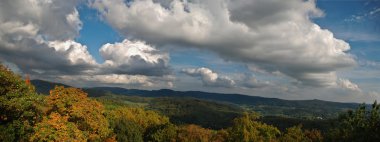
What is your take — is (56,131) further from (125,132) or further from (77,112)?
(125,132)

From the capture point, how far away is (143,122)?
142875 millimetres

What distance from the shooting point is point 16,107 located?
1763 inches

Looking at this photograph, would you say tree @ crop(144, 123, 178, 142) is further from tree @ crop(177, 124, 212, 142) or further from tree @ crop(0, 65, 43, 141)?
tree @ crop(0, 65, 43, 141)

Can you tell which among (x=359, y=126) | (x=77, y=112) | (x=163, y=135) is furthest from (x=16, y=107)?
(x=163, y=135)

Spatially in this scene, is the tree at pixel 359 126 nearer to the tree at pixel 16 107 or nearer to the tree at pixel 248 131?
the tree at pixel 248 131

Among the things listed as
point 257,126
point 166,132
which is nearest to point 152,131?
point 166,132

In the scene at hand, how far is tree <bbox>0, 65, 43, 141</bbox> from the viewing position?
1750 inches

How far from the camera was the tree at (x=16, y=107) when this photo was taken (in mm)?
44438

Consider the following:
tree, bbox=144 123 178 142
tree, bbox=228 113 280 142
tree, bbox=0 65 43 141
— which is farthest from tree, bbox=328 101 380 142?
tree, bbox=144 123 178 142

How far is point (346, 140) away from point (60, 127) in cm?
3101

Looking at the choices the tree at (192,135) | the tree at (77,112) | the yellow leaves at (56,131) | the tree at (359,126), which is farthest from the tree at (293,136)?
the yellow leaves at (56,131)

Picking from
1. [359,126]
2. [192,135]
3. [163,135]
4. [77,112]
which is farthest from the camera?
[163,135]

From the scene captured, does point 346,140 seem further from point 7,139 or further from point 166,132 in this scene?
point 166,132

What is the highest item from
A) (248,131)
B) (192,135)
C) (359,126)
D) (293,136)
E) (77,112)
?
(359,126)
